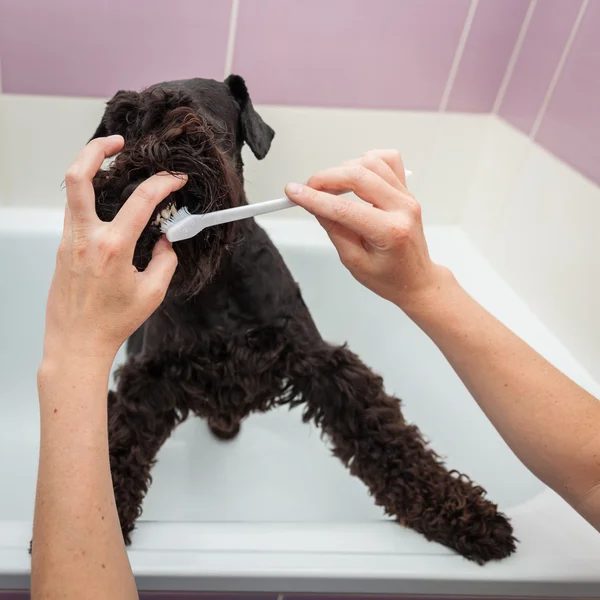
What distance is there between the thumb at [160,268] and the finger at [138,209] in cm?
6

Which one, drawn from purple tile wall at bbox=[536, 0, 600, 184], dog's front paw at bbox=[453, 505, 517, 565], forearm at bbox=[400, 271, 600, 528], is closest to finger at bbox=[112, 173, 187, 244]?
forearm at bbox=[400, 271, 600, 528]

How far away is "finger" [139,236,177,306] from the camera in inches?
24.9

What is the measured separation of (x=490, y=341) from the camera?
0.76 meters

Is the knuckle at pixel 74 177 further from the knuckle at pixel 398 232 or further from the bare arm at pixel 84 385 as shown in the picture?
the knuckle at pixel 398 232

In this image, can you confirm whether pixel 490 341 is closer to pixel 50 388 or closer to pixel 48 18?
pixel 50 388

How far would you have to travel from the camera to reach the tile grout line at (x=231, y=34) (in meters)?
1.28

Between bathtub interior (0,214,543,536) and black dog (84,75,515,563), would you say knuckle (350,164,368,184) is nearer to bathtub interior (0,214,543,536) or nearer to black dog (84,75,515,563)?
black dog (84,75,515,563)

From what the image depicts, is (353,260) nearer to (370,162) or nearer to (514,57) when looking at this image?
(370,162)

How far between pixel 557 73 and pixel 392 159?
2.74 feet

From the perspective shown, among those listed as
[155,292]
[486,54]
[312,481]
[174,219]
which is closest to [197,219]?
[174,219]

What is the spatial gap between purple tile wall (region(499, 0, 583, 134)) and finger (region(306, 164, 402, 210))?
0.93 m

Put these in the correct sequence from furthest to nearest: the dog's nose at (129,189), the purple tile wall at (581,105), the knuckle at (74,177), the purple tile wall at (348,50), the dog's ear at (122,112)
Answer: the purple tile wall at (348,50)
the purple tile wall at (581,105)
the dog's ear at (122,112)
the dog's nose at (129,189)
the knuckle at (74,177)

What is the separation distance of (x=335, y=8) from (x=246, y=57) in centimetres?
25

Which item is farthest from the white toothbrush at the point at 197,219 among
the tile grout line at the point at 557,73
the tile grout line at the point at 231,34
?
the tile grout line at the point at 557,73
